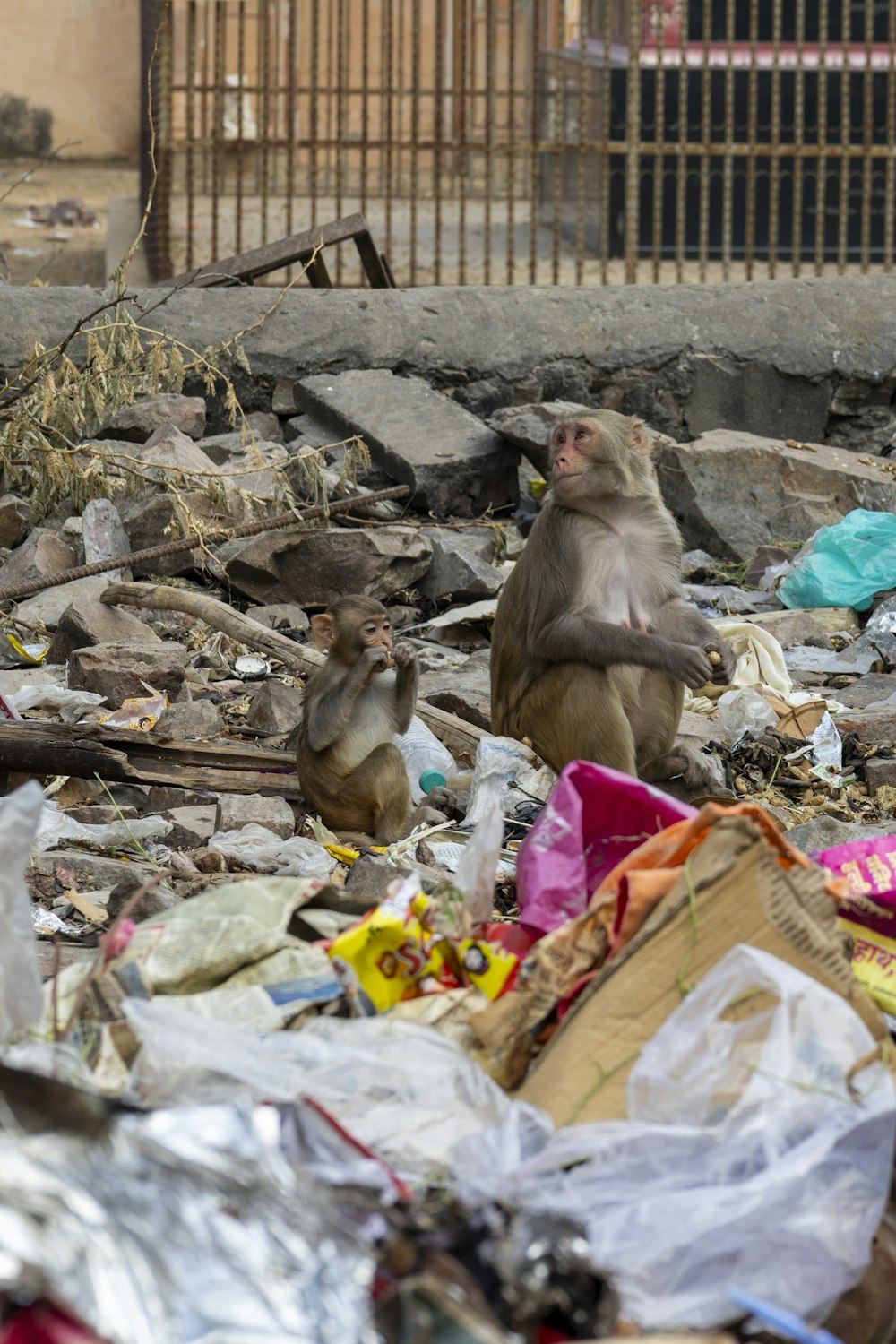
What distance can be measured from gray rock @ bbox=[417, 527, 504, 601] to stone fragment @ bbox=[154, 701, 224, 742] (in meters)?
1.98

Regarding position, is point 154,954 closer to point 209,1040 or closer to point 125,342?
point 209,1040

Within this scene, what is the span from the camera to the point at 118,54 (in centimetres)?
1702

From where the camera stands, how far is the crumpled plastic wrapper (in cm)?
188

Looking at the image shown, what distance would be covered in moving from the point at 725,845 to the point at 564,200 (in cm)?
1316

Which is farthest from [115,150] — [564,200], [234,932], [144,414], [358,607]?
[234,932]

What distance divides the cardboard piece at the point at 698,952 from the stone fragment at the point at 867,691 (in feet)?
13.0

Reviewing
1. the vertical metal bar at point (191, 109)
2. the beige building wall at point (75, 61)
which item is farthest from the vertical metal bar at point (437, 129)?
the beige building wall at point (75, 61)

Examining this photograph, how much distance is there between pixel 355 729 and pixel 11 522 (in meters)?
3.32

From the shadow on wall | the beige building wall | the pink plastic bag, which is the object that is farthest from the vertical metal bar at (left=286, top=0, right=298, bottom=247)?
the pink plastic bag

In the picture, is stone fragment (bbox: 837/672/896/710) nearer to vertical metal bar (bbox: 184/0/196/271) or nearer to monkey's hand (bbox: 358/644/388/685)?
monkey's hand (bbox: 358/644/388/685)

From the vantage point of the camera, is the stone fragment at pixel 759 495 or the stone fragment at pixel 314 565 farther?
the stone fragment at pixel 759 495

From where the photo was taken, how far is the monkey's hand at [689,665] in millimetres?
5109

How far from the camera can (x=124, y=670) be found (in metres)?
6.21

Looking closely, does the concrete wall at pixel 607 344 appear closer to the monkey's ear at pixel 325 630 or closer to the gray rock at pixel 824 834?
the monkey's ear at pixel 325 630
